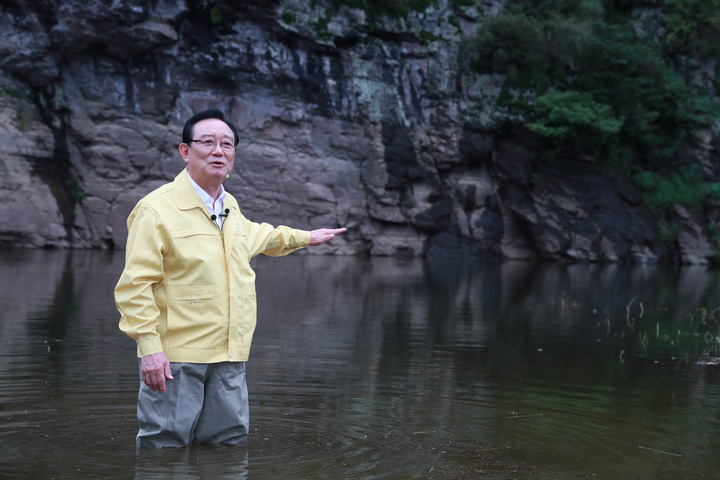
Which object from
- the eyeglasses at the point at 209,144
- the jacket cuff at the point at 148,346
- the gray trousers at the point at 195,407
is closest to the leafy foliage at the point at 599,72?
the eyeglasses at the point at 209,144

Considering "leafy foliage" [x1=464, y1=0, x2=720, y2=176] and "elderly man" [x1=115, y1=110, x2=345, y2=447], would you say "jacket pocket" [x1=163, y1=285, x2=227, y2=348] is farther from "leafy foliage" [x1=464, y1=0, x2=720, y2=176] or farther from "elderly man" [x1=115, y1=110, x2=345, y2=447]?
"leafy foliage" [x1=464, y1=0, x2=720, y2=176]

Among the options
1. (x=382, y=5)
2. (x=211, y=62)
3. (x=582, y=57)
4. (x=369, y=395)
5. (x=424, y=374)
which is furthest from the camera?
(x=582, y=57)

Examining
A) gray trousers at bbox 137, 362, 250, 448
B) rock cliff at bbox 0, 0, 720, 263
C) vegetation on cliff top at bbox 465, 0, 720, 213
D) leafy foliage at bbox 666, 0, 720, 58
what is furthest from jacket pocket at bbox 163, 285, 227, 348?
leafy foliage at bbox 666, 0, 720, 58

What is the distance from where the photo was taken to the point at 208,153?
4332 millimetres

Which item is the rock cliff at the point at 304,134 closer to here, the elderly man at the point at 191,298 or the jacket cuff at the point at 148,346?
the elderly man at the point at 191,298

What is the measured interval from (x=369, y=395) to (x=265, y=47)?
26372mm

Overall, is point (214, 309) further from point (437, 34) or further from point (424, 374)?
point (437, 34)

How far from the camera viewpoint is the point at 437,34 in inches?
1347

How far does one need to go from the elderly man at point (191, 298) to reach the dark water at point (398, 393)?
0.29 metres

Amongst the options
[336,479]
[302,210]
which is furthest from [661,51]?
[336,479]

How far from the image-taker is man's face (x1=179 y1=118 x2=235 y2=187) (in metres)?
4.34

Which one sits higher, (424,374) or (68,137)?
(68,137)

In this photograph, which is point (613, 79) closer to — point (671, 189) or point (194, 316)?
point (671, 189)

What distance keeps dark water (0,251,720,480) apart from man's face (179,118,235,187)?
149 centimetres
